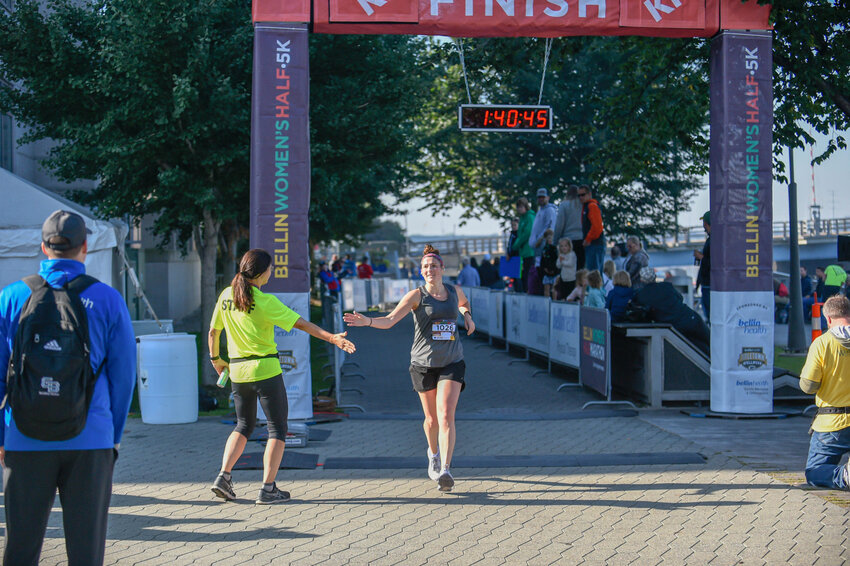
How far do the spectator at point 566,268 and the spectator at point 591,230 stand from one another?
238 mm

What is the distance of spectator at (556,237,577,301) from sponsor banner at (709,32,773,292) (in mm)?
4611

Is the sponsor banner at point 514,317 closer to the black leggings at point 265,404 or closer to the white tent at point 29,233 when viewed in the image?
the white tent at point 29,233

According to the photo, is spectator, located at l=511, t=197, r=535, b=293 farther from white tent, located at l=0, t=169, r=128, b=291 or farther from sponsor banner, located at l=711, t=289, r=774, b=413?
white tent, located at l=0, t=169, r=128, b=291

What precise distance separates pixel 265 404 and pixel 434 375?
1380mm

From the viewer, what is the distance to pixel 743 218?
34.3 ft

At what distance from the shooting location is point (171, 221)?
15430mm

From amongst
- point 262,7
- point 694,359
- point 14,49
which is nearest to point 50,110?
point 14,49

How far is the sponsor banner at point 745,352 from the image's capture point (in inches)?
412

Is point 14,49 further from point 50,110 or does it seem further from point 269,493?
point 269,493

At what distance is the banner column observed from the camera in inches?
383

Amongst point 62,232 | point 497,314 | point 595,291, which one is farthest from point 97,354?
point 497,314

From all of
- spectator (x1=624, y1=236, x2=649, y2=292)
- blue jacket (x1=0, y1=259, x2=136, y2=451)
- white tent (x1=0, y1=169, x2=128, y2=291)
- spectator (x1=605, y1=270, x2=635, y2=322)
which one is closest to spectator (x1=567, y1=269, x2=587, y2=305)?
spectator (x1=624, y1=236, x2=649, y2=292)

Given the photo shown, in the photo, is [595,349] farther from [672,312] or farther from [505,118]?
[505,118]

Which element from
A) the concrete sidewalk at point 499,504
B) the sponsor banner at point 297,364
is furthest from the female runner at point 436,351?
the sponsor banner at point 297,364
